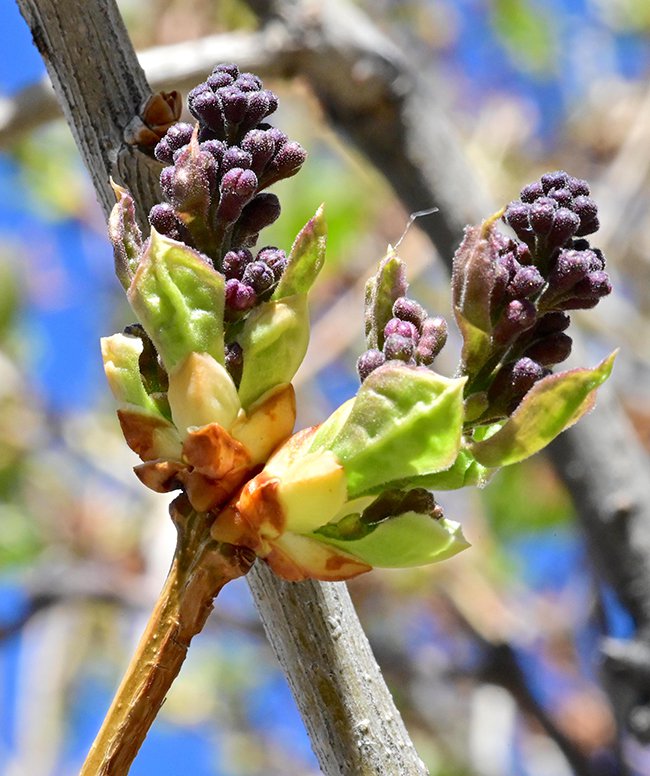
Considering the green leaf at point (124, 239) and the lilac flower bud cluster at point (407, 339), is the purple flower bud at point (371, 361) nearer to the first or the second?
the lilac flower bud cluster at point (407, 339)

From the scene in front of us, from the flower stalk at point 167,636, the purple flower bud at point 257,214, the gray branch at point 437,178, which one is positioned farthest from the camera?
the gray branch at point 437,178

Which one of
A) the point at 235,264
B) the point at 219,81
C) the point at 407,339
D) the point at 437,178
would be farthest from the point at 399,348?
the point at 437,178

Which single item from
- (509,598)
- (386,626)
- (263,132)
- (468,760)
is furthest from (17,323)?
(263,132)

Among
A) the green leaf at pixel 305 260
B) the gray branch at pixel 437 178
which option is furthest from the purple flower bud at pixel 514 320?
the gray branch at pixel 437 178

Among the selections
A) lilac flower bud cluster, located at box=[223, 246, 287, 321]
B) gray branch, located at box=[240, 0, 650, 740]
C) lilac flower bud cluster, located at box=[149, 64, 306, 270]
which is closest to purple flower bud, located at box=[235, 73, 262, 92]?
lilac flower bud cluster, located at box=[149, 64, 306, 270]

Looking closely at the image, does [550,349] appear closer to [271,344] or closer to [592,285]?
[592,285]

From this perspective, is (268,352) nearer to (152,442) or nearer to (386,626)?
(152,442)

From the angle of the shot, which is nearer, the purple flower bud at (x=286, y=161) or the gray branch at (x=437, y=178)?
the purple flower bud at (x=286, y=161)
